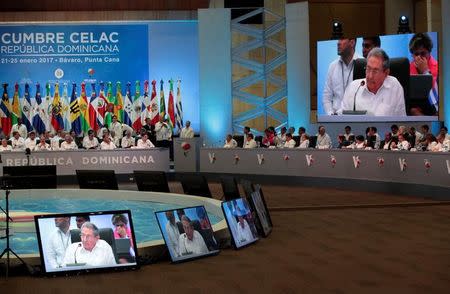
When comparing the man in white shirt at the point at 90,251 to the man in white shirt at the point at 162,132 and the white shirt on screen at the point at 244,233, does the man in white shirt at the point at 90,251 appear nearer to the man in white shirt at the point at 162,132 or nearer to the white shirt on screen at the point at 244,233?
the white shirt on screen at the point at 244,233

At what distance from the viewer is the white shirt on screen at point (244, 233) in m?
9.82

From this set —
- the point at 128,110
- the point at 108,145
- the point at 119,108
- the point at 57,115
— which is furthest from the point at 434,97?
the point at 57,115

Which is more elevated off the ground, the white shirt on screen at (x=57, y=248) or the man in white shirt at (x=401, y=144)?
the man in white shirt at (x=401, y=144)

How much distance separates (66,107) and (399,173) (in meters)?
12.5

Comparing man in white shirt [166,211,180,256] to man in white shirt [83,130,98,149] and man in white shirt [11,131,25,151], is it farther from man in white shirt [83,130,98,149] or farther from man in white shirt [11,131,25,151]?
man in white shirt [11,131,25,151]

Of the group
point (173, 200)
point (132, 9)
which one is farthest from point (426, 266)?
point (132, 9)

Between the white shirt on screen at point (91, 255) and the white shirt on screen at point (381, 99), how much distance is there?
13.9 meters

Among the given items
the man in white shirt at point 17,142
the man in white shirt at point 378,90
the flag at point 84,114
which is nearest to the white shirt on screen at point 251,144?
the man in white shirt at point 378,90

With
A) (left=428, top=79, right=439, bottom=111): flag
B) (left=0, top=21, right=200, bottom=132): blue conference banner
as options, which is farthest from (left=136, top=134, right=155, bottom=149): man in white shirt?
(left=428, top=79, right=439, bottom=111): flag

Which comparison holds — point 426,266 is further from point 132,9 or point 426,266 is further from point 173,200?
point 132,9

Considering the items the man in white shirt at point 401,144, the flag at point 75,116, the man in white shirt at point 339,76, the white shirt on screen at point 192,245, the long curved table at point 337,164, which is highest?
the man in white shirt at point 339,76

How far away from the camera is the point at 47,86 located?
25672 millimetres

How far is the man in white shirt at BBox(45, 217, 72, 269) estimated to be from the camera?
826cm

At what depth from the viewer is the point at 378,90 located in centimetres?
2123
